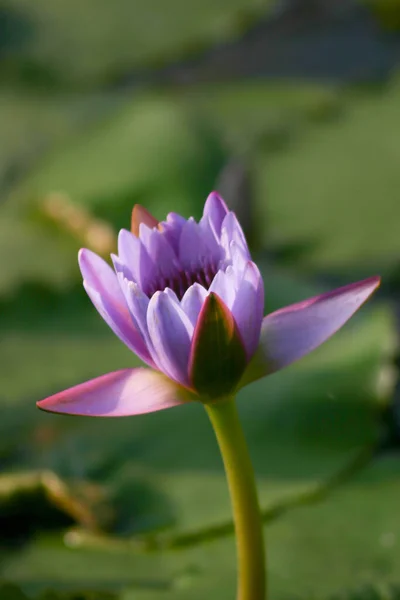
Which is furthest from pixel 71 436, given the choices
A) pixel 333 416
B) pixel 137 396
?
pixel 137 396

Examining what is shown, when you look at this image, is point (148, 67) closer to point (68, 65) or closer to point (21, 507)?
point (68, 65)

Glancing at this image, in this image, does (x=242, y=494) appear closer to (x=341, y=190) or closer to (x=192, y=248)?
(x=192, y=248)

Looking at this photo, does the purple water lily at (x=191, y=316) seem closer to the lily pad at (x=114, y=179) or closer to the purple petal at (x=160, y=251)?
the purple petal at (x=160, y=251)

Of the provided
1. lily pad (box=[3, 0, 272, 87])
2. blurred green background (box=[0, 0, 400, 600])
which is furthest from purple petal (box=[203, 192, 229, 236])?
lily pad (box=[3, 0, 272, 87])

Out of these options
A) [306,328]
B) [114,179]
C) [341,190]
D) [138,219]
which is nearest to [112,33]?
[114,179]

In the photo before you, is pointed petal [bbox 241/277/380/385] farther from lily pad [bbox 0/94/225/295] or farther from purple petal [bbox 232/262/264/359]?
lily pad [bbox 0/94/225/295]

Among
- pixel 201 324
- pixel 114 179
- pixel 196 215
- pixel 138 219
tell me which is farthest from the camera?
pixel 114 179

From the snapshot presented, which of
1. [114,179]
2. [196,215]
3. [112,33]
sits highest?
[112,33]
